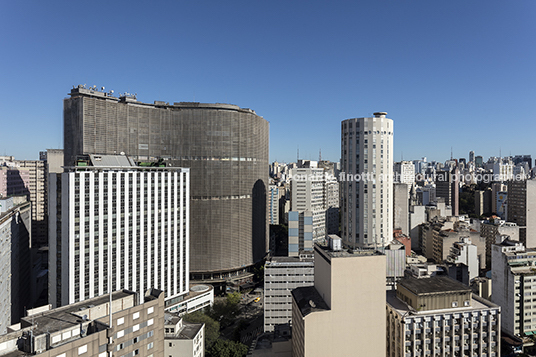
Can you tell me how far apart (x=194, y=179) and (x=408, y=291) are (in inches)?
1651

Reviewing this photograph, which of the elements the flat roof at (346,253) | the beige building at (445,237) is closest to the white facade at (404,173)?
the beige building at (445,237)

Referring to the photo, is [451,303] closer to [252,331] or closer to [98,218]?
[252,331]

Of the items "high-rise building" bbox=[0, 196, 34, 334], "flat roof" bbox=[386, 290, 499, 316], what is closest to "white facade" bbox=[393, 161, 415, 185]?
"flat roof" bbox=[386, 290, 499, 316]

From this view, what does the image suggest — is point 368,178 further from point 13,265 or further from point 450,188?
point 450,188

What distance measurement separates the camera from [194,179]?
6034cm

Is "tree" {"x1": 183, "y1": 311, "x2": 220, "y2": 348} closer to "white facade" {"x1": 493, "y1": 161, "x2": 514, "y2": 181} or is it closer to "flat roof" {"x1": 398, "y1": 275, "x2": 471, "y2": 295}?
"flat roof" {"x1": 398, "y1": 275, "x2": 471, "y2": 295}

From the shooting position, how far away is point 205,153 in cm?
6097

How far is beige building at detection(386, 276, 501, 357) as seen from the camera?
1142 inches

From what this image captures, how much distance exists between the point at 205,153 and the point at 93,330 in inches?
1749

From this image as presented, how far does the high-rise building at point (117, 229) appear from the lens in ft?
118

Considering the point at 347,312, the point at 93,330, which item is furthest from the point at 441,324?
the point at 93,330

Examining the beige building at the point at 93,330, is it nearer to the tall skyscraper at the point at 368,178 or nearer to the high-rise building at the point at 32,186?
the tall skyscraper at the point at 368,178

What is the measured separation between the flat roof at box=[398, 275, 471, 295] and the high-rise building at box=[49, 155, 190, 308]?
29635 millimetres

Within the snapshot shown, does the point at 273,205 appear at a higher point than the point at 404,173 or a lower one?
lower
